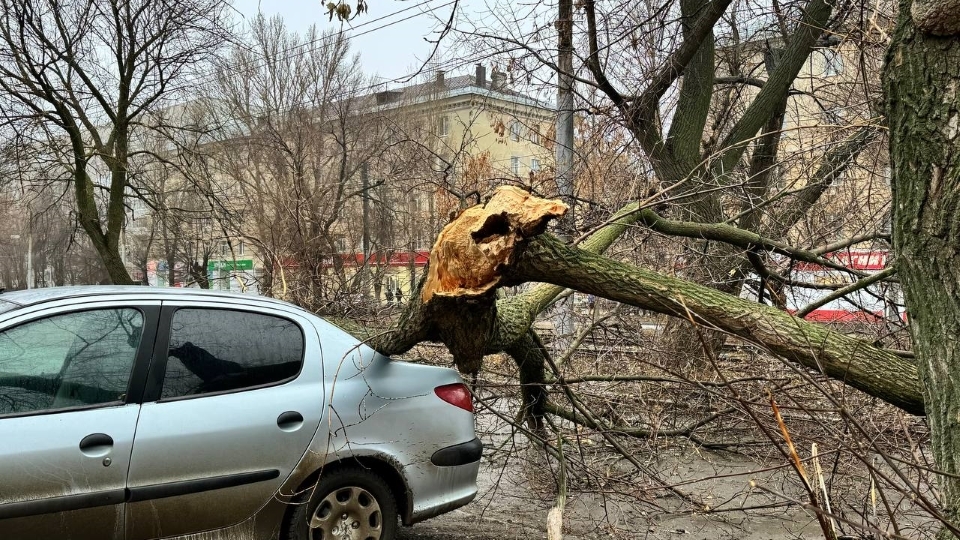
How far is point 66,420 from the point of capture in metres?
3.17

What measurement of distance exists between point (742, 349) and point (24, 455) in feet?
19.1

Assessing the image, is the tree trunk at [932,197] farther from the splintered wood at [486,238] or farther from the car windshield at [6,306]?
the car windshield at [6,306]

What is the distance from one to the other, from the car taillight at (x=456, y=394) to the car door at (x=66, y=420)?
5.18 ft

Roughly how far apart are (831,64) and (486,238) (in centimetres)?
674

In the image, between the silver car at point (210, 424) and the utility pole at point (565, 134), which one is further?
the utility pole at point (565, 134)

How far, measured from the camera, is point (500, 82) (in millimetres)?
9000

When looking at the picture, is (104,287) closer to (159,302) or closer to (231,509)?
(159,302)

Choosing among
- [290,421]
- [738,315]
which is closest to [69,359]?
[290,421]

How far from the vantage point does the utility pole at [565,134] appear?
7172 millimetres

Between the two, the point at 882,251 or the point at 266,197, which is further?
the point at 266,197

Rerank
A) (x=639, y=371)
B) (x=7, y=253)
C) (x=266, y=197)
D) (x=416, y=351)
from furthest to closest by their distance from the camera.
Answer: (x=7, y=253), (x=266, y=197), (x=416, y=351), (x=639, y=371)

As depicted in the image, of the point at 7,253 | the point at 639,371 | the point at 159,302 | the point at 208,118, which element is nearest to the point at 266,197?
the point at 208,118

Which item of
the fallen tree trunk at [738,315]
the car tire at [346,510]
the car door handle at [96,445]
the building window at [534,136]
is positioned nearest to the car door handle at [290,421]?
the car tire at [346,510]

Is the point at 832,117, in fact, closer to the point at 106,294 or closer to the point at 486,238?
the point at 486,238
